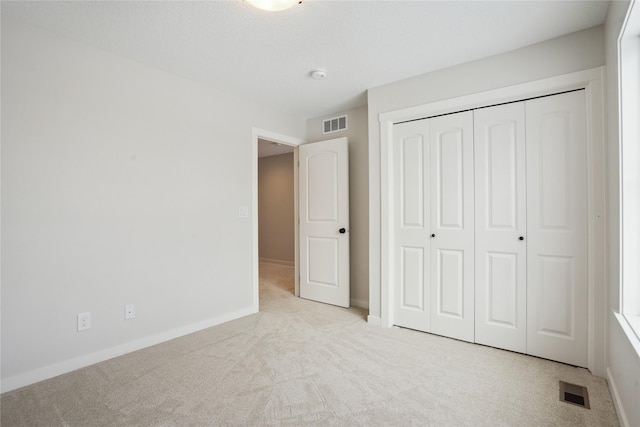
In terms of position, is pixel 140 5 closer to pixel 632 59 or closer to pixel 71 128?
pixel 71 128

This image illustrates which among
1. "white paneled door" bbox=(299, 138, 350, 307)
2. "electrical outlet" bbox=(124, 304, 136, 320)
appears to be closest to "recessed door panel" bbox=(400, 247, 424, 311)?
"white paneled door" bbox=(299, 138, 350, 307)

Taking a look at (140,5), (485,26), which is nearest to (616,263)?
(485,26)

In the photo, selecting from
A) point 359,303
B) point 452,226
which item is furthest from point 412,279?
point 359,303

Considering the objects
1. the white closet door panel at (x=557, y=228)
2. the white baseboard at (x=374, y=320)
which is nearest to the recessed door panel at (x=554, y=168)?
the white closet door panel at (x=557, y=228)

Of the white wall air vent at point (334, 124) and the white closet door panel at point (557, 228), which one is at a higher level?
the white wall air vent at point (334, 124)

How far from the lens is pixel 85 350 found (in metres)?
2.32

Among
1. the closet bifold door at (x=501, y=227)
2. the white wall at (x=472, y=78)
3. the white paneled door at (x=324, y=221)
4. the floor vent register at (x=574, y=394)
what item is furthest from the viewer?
the white paneled door at (x=324, y=221)

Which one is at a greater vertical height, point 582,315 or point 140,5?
point 140,5

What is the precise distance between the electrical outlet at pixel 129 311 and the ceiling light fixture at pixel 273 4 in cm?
238

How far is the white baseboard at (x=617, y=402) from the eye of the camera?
162 centimetres

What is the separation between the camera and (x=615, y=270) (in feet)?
6.19

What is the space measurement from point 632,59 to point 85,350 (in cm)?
390

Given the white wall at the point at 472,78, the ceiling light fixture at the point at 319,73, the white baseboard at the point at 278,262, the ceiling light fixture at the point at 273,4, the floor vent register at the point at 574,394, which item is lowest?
the floor vent register at the point at 574,394

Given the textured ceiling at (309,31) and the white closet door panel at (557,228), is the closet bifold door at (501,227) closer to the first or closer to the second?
the white closet door panel at (557,228)
